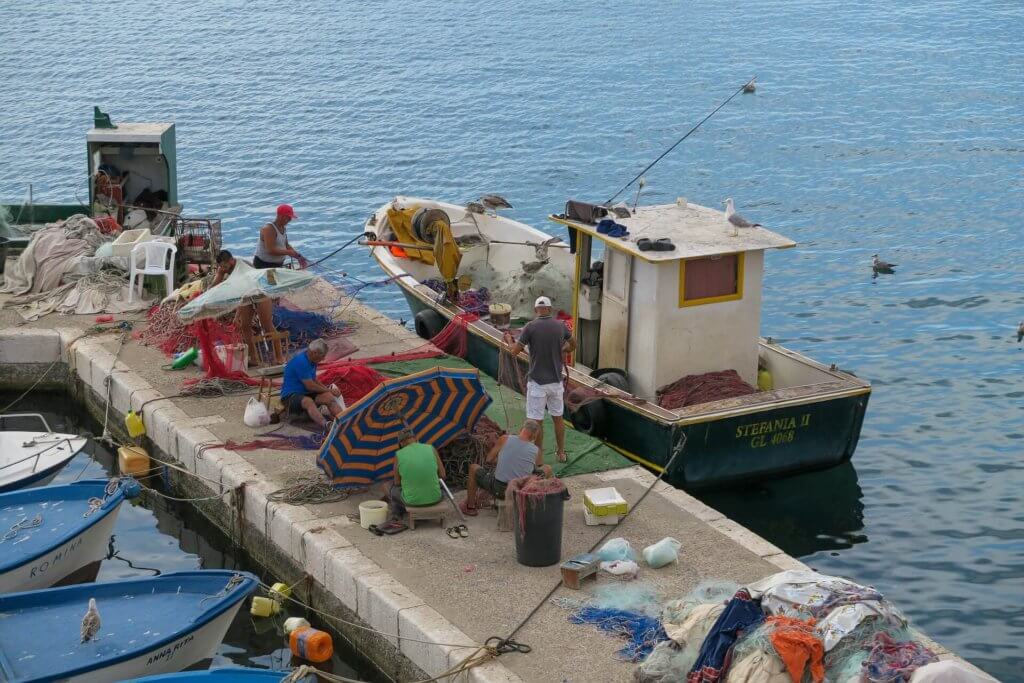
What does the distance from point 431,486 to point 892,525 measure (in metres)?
5.30

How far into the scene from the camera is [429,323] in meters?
16.7

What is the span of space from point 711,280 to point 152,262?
7624 mm

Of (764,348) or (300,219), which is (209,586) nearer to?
(764,348)

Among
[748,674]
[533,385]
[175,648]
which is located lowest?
[175,648]

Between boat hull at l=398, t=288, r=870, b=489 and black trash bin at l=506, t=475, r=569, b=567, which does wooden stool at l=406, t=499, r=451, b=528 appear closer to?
black trash bin at l=506, t=475, r=569, b=567

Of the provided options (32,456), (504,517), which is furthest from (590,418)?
(32,456)

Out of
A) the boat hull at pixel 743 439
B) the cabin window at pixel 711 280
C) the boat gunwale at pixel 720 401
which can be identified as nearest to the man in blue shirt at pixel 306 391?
the boat gunwale at pixel 720 401

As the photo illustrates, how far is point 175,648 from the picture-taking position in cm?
997

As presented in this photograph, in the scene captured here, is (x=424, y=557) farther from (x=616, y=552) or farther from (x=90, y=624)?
(x=90, y=624)

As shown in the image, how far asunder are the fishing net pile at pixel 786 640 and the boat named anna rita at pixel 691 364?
380cm

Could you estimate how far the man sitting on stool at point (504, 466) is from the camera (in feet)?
36.1

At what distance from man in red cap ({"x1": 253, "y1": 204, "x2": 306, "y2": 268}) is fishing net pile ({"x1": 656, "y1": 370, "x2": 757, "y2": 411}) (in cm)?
495

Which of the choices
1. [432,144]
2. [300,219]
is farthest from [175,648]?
[432,144]

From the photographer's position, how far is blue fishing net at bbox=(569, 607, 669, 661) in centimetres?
902
